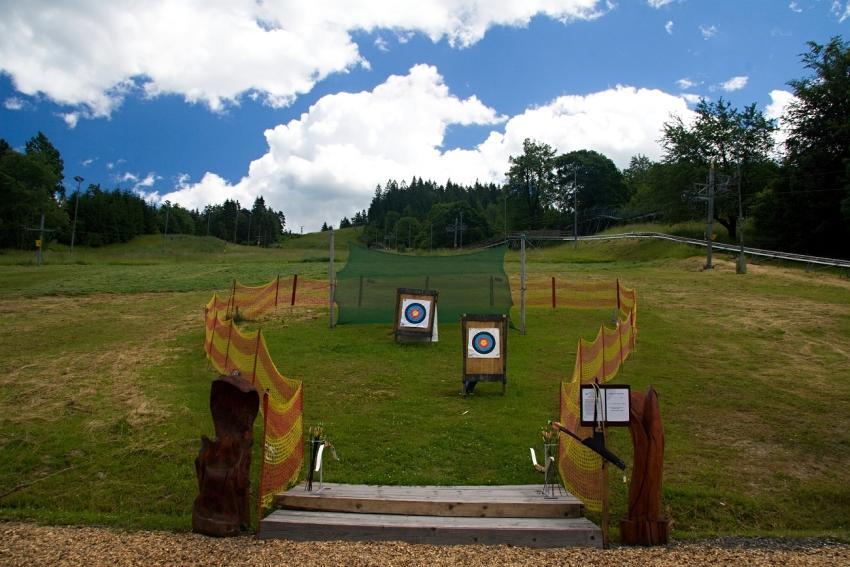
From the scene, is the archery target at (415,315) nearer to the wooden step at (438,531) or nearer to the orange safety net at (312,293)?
the orange safety net at (312,293)

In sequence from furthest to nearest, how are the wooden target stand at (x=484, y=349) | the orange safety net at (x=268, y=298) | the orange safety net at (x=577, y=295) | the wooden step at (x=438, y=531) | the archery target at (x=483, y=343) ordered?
the orange safety net at (x=577, y=295)
the orange safety net at (x=268, y=298)
the archery target at (x=483, y=343)
the wooden target stand at (x=484, y=349)
the wooden step at (x=438, y=531)

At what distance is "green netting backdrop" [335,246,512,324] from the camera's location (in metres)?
19.4

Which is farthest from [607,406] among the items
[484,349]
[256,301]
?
[256,301]

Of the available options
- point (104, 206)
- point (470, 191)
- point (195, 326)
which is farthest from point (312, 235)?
point (195, 326)

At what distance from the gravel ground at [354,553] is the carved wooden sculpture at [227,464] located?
0.21 meters

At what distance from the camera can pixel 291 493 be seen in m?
6.93

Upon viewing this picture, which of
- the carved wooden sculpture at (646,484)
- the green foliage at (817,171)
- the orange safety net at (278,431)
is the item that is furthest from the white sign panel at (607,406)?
the green foliage at (817,171)

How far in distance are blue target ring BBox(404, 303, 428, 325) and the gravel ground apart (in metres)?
11.6

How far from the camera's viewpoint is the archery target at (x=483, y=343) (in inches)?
493

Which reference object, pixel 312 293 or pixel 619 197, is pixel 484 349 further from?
pixel 619 197

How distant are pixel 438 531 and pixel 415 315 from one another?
1177 cm

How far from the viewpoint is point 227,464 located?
21.4ft

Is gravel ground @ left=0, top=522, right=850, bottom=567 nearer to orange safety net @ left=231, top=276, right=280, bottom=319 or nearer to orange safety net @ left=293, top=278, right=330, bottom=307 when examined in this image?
orange safety net @ left=231, top=276, right=280, bottom=319

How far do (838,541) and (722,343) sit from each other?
12123 millimetres
